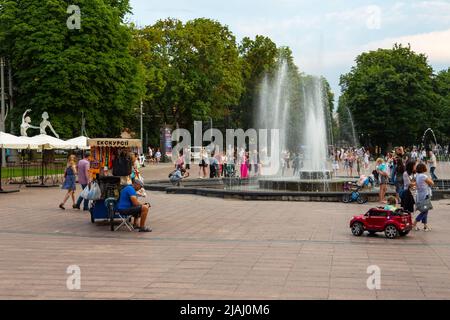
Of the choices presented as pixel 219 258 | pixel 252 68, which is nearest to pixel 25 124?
pixel 219 258

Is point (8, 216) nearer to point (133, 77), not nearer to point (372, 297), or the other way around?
point (372, 297)

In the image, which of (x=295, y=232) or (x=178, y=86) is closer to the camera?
(x=295, y=232)

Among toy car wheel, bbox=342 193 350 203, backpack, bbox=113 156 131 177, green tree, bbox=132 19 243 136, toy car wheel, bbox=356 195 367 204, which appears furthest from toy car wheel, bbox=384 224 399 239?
green tree, bbox=132 19 243 136

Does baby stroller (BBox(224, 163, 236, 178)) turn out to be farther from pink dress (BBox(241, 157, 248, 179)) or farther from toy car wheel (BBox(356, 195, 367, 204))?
toy car wheel (BBox(356, 195, 367, 204))

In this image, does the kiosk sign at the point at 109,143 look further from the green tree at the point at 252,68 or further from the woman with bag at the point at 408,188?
the green tree at the point at 252,68

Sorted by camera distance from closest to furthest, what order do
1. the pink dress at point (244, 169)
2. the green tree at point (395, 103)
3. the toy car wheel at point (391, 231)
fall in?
the toy car wheel at point (391, 231), the pink dress at point (244, 169), the green tree at point (395, 103)

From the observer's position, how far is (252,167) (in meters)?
45.7

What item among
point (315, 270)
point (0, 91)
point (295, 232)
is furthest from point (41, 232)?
point (0, 91)

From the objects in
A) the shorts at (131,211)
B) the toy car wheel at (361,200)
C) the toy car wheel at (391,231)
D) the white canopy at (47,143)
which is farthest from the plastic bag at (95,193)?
the white canopy at (47,143)

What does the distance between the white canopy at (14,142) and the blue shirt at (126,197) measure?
15.2 metres

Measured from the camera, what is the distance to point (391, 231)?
1474 centimetres

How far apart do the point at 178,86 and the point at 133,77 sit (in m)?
20.1

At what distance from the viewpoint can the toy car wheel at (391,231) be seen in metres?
14.7

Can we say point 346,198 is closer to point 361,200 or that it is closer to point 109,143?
point 361,200
